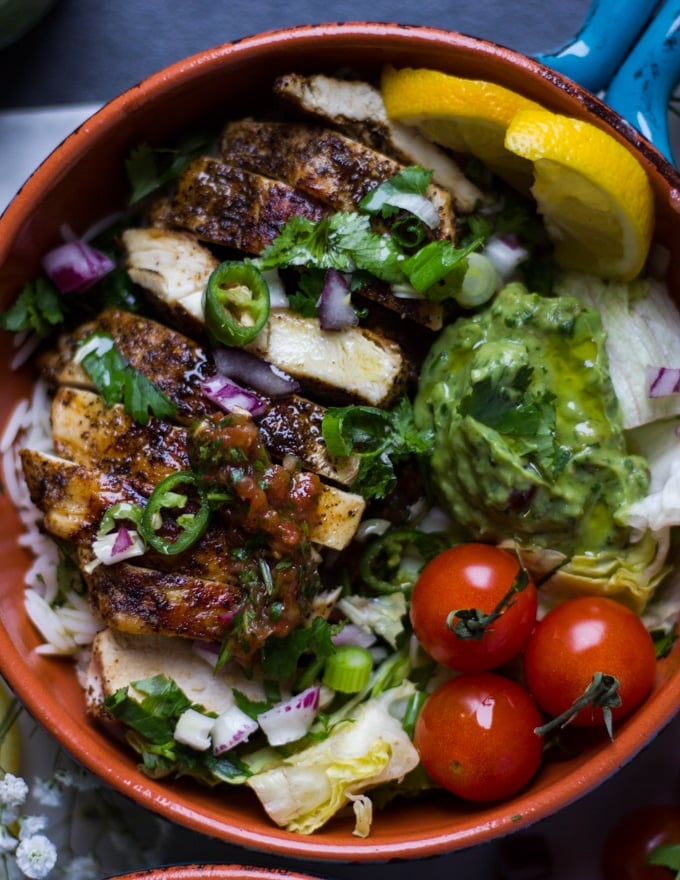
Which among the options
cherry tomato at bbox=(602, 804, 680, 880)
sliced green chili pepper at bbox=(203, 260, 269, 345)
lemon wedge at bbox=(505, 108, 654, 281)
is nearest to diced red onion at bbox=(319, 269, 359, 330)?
sliced green chili pepper at bbox=(203, 260, 269, 345)

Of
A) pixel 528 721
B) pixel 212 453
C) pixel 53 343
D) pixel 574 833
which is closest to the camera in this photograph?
pixel 212 453

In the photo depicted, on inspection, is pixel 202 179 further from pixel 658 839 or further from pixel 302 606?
pixel 658 839

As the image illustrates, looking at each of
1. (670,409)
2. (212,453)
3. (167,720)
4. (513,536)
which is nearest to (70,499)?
(212,453)

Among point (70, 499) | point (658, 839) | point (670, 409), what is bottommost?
point (658, 839)

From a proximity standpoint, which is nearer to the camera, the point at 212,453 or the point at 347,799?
the point at 212,453

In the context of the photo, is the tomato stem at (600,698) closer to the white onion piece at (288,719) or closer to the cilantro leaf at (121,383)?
the white onion piece at (288,719)

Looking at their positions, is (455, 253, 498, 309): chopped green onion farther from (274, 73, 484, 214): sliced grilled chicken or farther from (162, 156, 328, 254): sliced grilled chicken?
(162, 156, 328, 254): sliced grilled chicken

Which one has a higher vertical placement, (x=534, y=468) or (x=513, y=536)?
(x=534, y=468)

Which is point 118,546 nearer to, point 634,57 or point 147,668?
point 147,668
